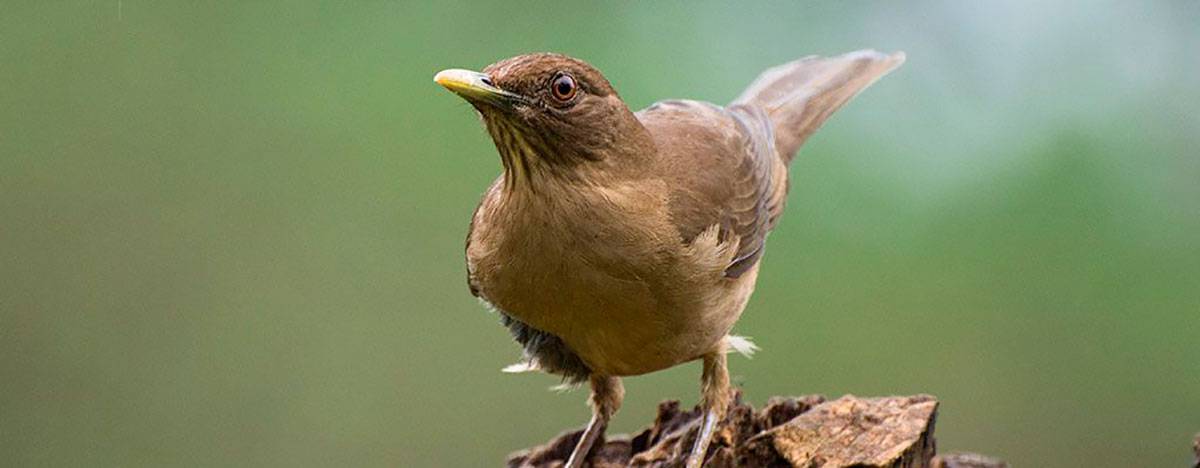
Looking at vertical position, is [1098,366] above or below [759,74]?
below

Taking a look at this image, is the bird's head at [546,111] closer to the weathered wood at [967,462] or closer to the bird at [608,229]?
the bird at [608,229]

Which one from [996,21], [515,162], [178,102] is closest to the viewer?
[515,162]

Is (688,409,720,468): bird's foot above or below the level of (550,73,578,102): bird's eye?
below

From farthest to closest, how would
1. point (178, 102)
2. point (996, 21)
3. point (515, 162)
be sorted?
point (178, 102)
point (996, 21)
point (515, 162)

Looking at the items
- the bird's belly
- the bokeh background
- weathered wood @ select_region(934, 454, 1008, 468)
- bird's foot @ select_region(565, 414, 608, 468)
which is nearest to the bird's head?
the bird's belly

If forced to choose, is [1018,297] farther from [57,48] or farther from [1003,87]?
[57,48]

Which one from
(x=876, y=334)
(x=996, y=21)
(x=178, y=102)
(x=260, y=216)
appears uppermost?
(x=996, y=21)

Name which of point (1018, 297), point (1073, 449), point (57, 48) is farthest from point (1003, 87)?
point (57, 48)

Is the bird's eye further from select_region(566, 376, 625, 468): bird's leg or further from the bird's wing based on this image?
select_region(566, 376, 625, 468): bird's leg
